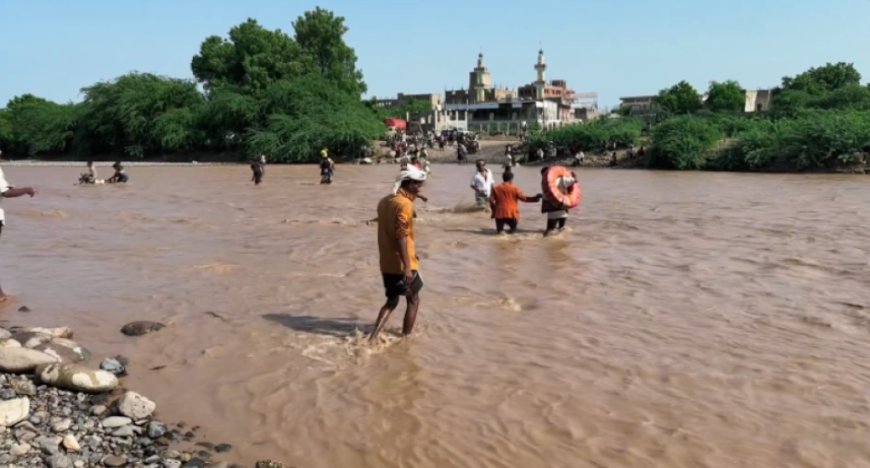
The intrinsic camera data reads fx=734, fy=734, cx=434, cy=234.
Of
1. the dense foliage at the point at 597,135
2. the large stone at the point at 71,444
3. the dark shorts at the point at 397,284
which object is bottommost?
the large stone at the point at 71,444

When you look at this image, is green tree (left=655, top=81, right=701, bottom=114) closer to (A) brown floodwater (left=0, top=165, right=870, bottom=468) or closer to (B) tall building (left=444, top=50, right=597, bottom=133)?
(B) tall building (left=444, top=50, right=597, bottom=133)

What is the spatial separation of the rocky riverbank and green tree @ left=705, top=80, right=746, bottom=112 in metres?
78.2

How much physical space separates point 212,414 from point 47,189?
25336 millimetres

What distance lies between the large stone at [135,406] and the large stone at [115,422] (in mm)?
52

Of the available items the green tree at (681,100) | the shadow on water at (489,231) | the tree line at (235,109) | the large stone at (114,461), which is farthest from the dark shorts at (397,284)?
the green tree at (681,100)

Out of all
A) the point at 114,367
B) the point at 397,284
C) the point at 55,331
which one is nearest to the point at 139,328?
the point at 55,331

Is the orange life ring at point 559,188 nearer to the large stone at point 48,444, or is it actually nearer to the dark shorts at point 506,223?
the dark shorts at point 506,223

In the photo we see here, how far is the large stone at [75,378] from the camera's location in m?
5.33

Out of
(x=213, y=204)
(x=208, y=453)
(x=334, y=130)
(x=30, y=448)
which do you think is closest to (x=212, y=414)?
(x=208, y=453)

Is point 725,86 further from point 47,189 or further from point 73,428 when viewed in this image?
point 73,428

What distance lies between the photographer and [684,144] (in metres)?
37.9

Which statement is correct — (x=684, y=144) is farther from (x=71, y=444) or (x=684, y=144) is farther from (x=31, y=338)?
(x=71, y=444)

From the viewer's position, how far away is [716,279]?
32.2 feet

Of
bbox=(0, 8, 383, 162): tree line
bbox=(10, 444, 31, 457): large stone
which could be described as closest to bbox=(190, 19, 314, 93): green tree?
bbox=(0, 8, 383, 162): tree line
